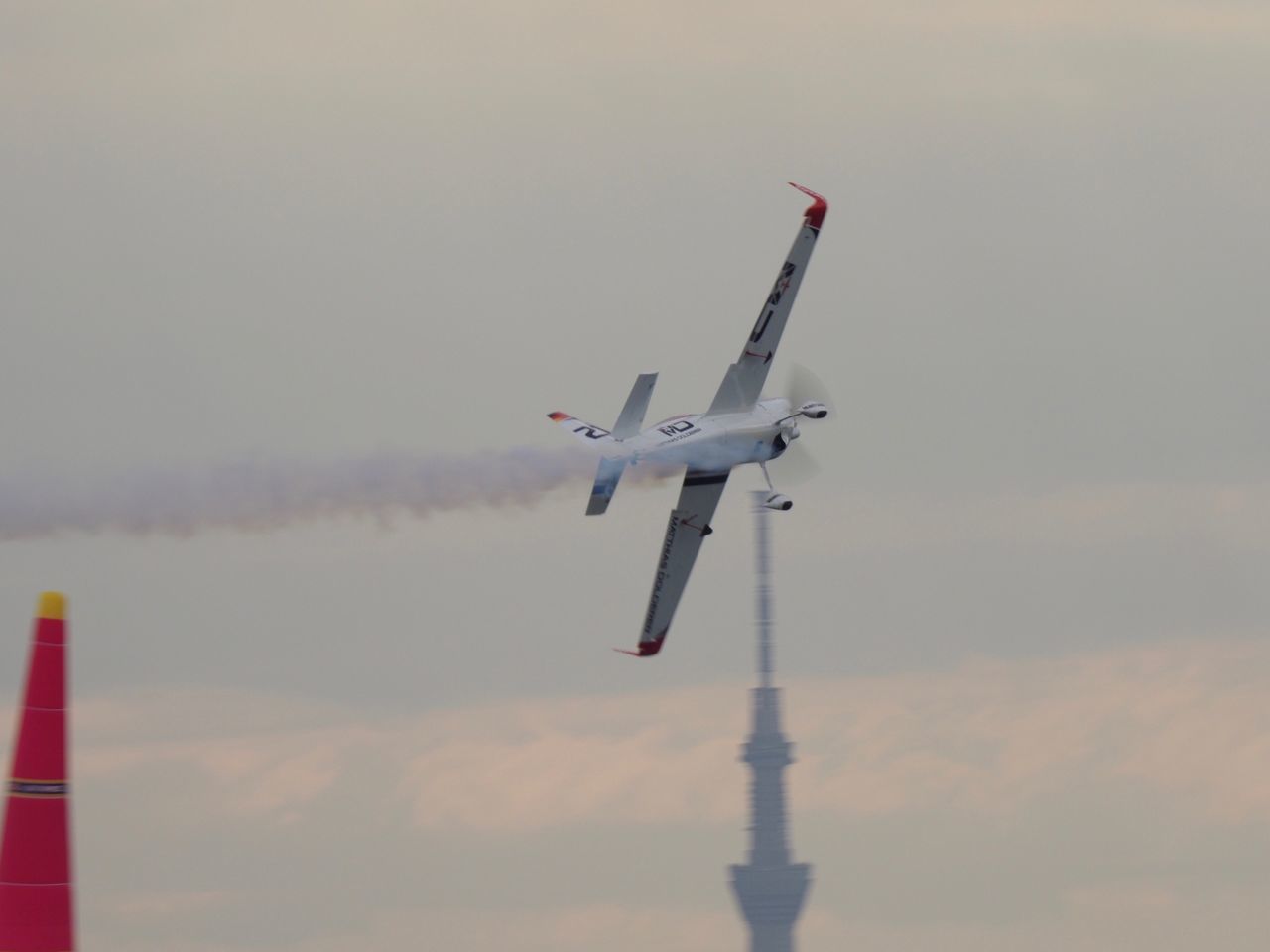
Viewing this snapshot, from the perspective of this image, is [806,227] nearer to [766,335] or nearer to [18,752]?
[766,335]

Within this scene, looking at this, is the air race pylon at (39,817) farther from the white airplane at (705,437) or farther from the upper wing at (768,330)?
the upper wing at (768,330)

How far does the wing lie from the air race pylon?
2075 centimetres

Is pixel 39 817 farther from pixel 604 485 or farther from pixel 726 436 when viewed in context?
pixel 726 436

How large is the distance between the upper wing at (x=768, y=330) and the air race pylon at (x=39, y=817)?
20074 mm

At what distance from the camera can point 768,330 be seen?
59281mm

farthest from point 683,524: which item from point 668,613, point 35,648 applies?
Result: point 35,648

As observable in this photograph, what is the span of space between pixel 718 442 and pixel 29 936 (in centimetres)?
2124

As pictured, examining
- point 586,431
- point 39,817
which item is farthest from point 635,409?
point 39,817

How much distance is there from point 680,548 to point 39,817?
75.2 feet

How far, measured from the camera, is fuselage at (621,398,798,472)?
56469 millimetres

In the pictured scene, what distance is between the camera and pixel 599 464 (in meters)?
55.8

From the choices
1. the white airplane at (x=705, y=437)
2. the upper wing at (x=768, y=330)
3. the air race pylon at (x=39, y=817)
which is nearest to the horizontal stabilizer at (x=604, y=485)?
the white airplane at (x=705, y=437)

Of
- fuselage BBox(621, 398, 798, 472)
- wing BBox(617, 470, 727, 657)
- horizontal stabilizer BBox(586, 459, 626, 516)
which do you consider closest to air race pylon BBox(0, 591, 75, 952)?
horizontal stabilizer BBox(586, 459, 626, 516)

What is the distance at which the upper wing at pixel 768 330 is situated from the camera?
191 feet
